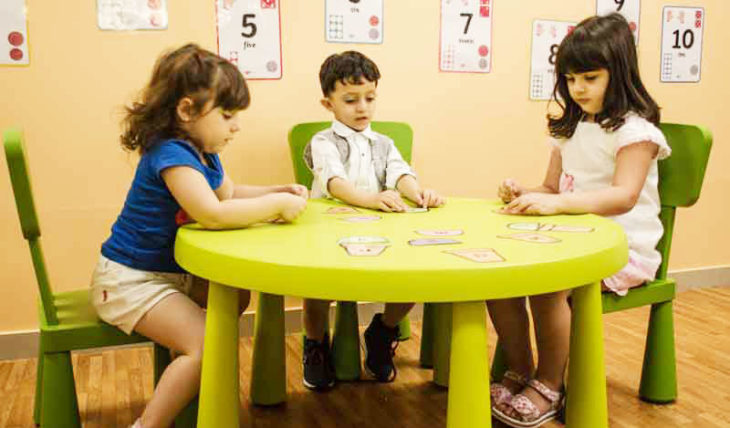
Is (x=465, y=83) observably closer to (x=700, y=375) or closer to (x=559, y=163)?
(x=559, y=163)

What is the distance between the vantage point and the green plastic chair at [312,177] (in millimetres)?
1979

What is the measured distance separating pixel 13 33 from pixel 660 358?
2019 millimetres

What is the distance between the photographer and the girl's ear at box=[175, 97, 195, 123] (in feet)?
4.58

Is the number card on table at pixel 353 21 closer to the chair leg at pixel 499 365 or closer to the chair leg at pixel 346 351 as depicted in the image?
the chair leg at pixel 346 351

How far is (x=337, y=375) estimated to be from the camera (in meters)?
2.00

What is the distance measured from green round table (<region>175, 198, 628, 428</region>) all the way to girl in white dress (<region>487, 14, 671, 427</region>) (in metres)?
0.22

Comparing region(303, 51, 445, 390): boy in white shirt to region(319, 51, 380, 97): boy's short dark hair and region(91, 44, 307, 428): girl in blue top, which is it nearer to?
region(319, 51, 380, 97): boy's short dark hair

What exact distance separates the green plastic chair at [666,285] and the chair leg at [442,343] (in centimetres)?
14

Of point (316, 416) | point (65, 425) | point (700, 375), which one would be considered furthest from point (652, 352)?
point (65, 425)

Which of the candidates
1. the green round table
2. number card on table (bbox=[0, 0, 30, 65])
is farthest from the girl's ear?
number card on table (bbox=[0, 0, 30, 65])

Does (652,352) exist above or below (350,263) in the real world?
below

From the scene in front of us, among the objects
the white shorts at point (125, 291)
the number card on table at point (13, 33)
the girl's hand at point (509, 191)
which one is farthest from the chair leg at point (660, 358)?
the number card on table at point (13, 33)

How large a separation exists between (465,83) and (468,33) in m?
0.17

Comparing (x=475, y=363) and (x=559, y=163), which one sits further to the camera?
(x=559, y=163)
